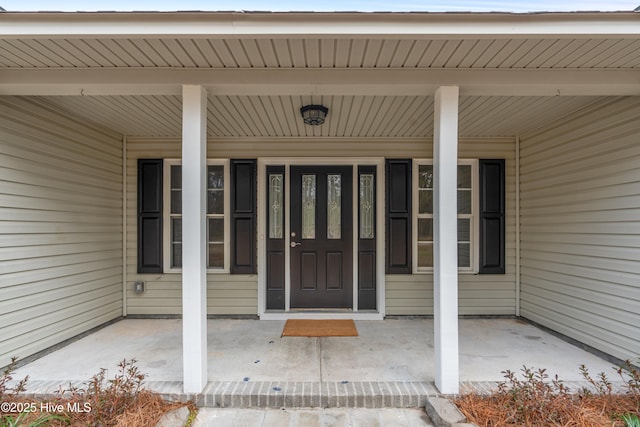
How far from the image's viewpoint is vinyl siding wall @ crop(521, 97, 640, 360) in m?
2.77

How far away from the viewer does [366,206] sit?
4223 mm

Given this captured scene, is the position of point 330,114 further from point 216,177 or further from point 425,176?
point 216,177

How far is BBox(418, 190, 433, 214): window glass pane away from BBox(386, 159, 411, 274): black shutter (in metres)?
0.17

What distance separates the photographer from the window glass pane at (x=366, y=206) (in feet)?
13.8

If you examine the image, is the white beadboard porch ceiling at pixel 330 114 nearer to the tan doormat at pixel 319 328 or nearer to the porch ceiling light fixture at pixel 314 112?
the porch ceiling light fixture at pixel 314 112

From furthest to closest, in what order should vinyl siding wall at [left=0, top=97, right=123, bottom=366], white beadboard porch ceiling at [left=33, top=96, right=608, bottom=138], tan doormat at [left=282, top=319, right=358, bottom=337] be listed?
tan doormat at [left=282, top=319, right=358, bottom=337] → white beadboard porch ceiling at [left=33, top=96, right=608, bottom=138] → vinyl siding wall at [left=0, top=97, right=123, bottom=366]

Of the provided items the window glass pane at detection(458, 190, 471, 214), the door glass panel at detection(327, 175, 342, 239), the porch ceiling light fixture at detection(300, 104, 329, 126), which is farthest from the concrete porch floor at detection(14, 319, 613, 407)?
the porch ceiling light fixture at detection(300, 104, 329, 126)

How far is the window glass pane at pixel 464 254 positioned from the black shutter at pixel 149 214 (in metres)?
3.76

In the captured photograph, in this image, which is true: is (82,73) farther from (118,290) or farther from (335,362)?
(335,362)

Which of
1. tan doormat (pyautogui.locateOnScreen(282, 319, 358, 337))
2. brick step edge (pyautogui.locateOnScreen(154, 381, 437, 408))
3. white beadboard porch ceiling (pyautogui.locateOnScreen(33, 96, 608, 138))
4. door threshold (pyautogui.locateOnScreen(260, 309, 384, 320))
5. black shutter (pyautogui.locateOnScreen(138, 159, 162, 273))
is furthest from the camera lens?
black shutter (pyautogui.locateOnScreen(138, 159, 162, 273))

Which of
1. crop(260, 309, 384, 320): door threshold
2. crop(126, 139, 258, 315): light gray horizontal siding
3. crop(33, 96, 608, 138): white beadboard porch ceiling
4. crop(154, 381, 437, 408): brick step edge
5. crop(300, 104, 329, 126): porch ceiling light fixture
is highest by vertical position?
crop(33, 96, 608, 138): white beadboard porch ceiling

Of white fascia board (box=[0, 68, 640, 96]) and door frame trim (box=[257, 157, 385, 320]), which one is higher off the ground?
white fascia board (box=[0, 68, 640, 96])

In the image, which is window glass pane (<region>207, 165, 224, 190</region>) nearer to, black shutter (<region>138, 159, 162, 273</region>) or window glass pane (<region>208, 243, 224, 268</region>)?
black shutter (<region>138, 159, 162, 273</region>)

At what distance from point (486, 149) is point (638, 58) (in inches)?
76.5
